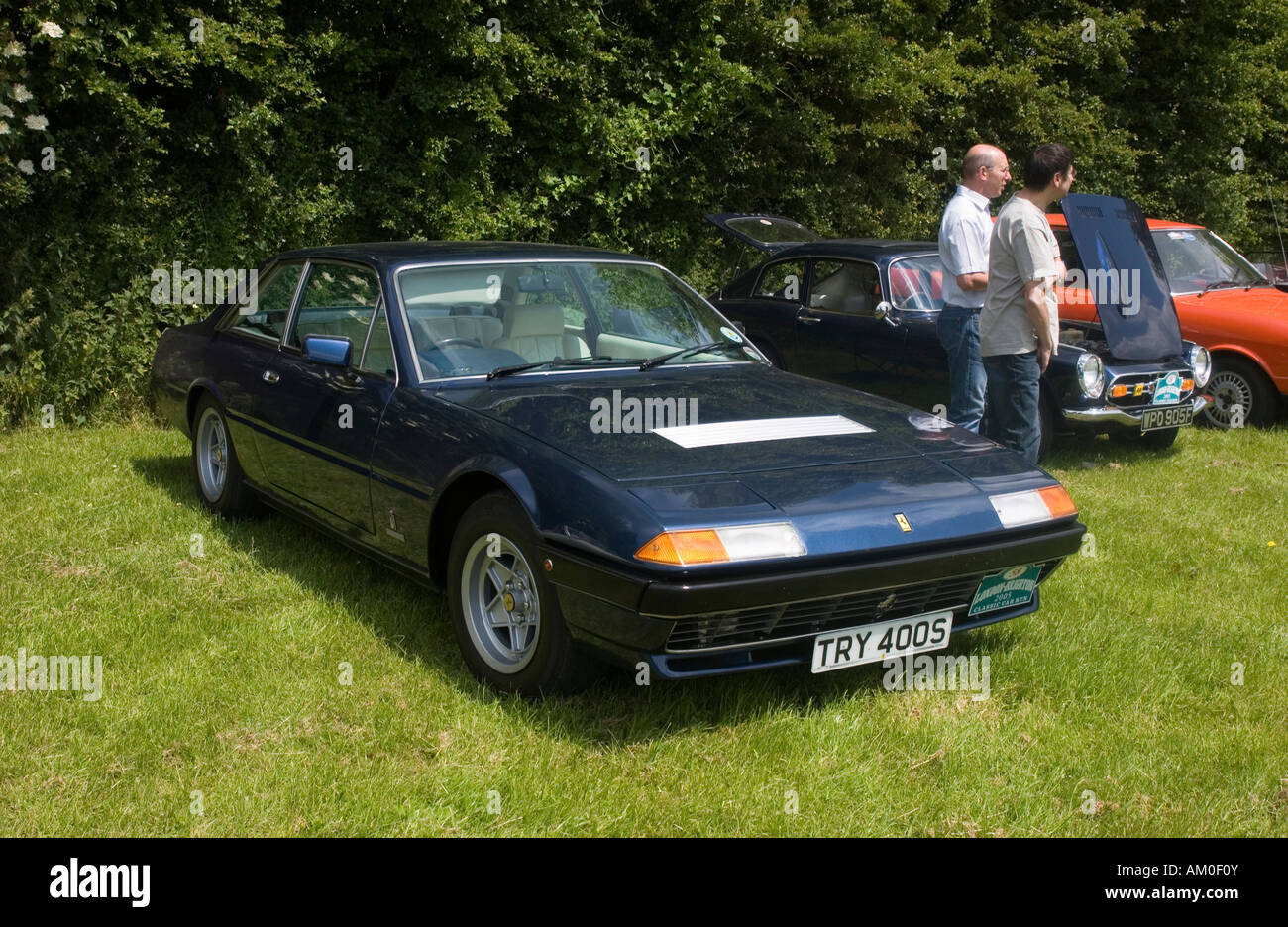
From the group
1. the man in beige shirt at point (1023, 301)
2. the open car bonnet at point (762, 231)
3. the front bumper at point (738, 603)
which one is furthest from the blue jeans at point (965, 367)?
the open car bonnet at point (762, 231)

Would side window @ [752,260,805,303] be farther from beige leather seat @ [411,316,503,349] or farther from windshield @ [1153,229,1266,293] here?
beige leather seat @ [411,316,503,349]

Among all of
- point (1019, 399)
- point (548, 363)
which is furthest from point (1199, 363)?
point (548, 363)

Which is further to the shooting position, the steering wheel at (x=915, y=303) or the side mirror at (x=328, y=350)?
the steering wheel at (x=915, y=303)

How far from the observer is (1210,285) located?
9516 millimetres

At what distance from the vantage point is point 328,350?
4578 mm

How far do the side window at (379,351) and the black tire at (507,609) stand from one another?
2.83 feet

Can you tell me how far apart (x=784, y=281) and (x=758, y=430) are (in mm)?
4975

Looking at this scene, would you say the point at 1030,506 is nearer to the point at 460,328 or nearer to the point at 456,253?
the point at 460,328

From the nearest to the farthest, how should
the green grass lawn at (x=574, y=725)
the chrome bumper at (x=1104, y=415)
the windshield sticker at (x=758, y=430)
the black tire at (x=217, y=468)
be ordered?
the green grass lawn at (x=574, y=725), the windshield sticker at (x=758, y=430), the black tire at (x=217, y=468), the chrome bumper at (x=1104, y=415)

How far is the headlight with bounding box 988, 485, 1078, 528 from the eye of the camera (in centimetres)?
377

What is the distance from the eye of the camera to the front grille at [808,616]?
336cm

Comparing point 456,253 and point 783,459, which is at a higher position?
point 456,253

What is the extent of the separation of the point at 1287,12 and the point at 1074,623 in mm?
13985

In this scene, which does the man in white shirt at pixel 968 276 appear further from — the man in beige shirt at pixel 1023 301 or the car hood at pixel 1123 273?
the car hood at pixel 1123 273
